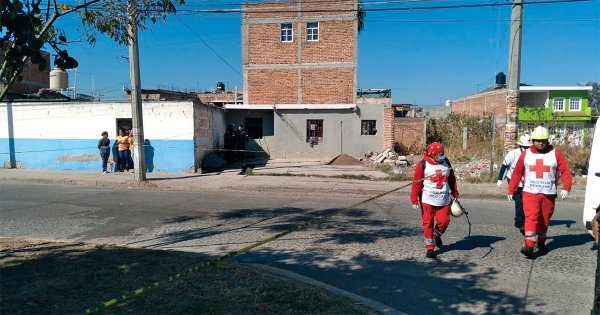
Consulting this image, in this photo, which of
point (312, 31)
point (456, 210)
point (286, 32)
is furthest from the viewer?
point (286, 32)

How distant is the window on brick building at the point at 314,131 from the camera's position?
80.2ft

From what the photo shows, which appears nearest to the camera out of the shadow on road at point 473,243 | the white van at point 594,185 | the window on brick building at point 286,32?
the white van at point 594,185

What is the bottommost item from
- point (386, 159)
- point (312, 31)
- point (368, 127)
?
point (386, 159)

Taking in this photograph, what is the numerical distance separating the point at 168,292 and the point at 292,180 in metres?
10.6

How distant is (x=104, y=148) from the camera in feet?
54.9

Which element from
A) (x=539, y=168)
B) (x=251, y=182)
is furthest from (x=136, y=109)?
(x=539, y=168)

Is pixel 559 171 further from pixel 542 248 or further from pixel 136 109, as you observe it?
pixel 136 109

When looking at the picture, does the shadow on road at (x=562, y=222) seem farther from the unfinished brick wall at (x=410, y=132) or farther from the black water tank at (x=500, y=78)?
the black water tank at (x=500, y=78)

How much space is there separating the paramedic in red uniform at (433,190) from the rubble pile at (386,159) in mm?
14527

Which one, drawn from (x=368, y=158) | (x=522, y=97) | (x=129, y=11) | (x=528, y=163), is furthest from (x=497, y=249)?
(x=522, y=97)

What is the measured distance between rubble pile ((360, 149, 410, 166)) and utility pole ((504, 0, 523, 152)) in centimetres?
661

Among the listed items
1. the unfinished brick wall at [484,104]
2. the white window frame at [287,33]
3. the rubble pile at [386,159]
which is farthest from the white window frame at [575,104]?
the white window frame at [287,33]

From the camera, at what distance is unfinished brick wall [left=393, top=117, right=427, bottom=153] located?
2619cm

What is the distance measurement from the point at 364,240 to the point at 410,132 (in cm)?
2039
